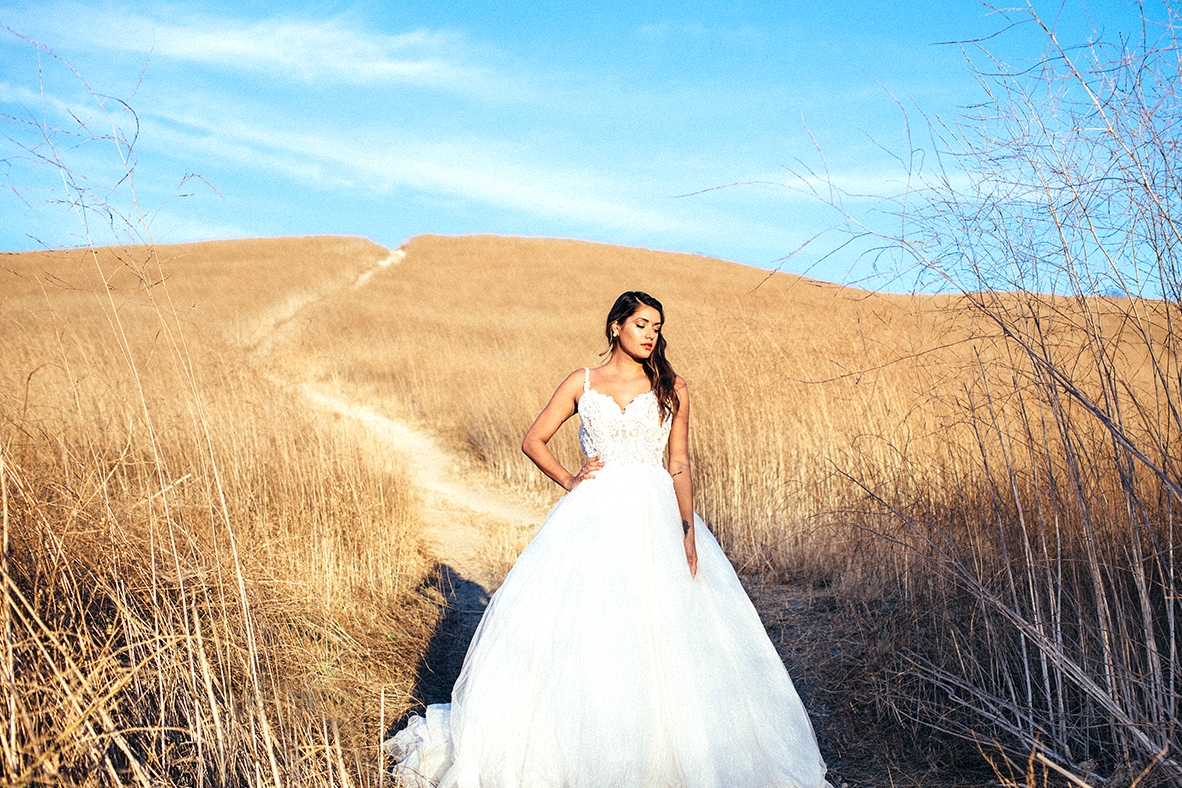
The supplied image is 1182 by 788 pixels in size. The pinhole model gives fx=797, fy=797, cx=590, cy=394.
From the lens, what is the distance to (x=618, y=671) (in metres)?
2.83

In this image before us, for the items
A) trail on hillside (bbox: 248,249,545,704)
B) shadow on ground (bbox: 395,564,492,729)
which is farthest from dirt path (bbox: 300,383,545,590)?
shadow on ground (bbox: 395,564,492,729)

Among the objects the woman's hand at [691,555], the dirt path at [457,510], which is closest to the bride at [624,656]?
the woman's hand at [691,555]

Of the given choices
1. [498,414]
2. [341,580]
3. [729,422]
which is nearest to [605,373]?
[341,580]

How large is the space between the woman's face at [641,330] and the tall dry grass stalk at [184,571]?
64.3 inches

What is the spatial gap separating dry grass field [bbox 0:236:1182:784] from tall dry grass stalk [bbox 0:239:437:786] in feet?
0.08

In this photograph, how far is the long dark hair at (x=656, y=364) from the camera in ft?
10.9

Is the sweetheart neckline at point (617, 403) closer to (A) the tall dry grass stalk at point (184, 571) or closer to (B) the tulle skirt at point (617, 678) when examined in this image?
(B) the tulle skirt at point (617, 678)

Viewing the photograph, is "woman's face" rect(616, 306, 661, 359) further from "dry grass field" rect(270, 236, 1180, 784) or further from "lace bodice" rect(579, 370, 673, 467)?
"dry grass field" rect(270, 236, 1180, 784)

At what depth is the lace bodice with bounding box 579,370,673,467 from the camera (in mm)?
3248

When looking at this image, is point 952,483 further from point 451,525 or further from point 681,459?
point 451,525

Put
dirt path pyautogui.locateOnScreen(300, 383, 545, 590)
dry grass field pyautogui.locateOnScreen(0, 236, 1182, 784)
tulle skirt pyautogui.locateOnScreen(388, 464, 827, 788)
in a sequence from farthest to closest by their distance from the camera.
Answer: dirt path pyautogui.locateOnScreen(300, 383, 545, 590)
tulle skirt pyautogui.locateOnScreen(388, 464, 827, 788)
dry grass field pyautogui.locateOnScreen(0, 236, 1182, 784)

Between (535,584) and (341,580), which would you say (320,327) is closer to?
(341,580)

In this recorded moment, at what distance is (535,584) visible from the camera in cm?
306

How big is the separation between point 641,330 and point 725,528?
3.95 metres
